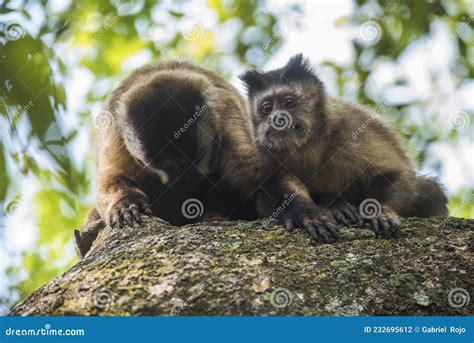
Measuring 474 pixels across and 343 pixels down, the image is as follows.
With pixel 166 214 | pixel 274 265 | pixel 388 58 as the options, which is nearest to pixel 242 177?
pixel 166 214

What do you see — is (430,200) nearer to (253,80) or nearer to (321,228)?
(253,80)

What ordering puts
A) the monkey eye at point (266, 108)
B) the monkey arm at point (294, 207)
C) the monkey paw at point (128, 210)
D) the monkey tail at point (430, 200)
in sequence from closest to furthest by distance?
the monkey arm at point (294, 207)
the monkey paw at point (128, 210)
the monkey eye at point (266, 108)
the monkey tail at point (430, 200)

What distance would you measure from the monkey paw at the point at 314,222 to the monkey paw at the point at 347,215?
0.19 meters

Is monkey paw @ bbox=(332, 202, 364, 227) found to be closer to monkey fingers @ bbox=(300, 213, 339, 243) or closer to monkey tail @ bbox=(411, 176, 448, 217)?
monkey fingers @ bbox=(300, 213, 339, 243)

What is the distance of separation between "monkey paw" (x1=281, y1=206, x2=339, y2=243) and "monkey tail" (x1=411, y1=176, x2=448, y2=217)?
8.07ft

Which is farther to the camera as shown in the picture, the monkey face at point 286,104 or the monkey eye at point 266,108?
the monkey eye at point 266,108

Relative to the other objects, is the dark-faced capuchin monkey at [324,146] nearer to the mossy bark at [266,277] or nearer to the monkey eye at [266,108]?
the monkey eye at [266,108]

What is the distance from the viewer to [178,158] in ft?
24.7

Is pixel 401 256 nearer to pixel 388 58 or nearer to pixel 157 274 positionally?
pixel 157 274

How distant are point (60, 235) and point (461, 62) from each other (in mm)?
7767

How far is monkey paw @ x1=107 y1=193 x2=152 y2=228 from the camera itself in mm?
6547

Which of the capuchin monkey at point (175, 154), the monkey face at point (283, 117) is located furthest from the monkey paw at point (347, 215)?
the capuchin monkey at point (175, 154)

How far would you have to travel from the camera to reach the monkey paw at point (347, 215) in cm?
602

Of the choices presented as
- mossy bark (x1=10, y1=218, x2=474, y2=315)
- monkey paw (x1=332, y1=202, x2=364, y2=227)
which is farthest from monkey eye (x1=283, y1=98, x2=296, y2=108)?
mossy bark (x1=10, y1=218, x2=474, y2=315)
